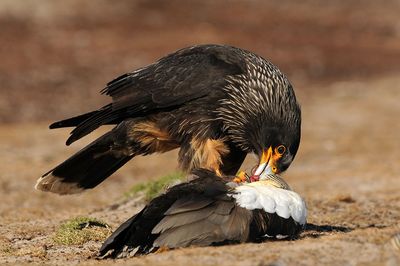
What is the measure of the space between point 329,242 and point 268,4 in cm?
2933

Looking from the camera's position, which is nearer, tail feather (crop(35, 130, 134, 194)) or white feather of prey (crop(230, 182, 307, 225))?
white feather of prey (crop(230, 182, 307, 225))

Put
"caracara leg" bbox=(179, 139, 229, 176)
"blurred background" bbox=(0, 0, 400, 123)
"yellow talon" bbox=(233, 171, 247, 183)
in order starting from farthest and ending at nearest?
"blurred background" bbox=(0, 0, 400, 123) < "caracara leg" bbox=(179, 139, 229, 176) < "yellow talon" bbox=(233, 171, 247, 183)

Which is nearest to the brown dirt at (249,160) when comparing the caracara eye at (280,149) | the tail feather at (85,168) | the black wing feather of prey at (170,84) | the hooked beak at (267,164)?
the tail feather at (85,168)

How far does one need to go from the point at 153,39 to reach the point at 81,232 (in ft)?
70.6

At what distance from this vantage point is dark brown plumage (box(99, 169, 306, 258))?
6977 millimetres

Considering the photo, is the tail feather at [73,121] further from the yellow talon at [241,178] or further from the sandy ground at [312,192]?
the yellow talon at [241,178]

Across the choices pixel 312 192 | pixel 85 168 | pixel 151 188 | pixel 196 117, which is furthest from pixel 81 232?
pixel 312 192

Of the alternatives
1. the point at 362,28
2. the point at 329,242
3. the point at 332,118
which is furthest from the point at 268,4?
the point at 329,242

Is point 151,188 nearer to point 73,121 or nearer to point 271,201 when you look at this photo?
point 73,121

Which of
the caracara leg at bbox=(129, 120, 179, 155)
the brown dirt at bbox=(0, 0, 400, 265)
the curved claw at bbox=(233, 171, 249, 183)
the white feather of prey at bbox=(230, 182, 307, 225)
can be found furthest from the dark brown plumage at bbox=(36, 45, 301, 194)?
the white feather of prey at bbox=(230, 182, 307, 225)

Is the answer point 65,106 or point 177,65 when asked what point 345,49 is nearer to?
point 65,106

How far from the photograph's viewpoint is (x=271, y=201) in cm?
721

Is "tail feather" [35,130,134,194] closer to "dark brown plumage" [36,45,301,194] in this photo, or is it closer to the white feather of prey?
"dark brown plumage" [36,45,301,194]

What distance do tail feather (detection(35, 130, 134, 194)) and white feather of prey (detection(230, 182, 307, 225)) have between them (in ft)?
7.40
